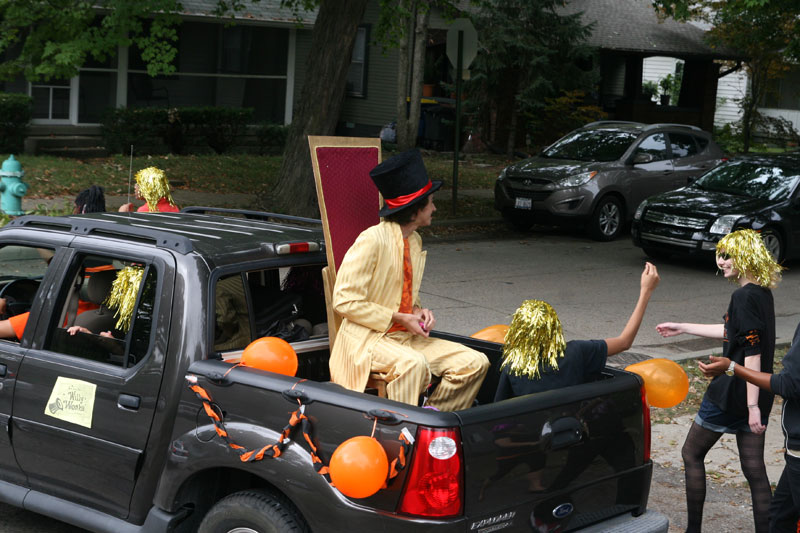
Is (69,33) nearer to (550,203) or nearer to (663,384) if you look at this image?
(550,203)

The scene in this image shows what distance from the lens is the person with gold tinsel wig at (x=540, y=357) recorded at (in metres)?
4.22

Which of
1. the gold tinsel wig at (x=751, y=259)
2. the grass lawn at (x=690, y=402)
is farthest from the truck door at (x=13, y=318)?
the grass lawn at (x=690, y=402)

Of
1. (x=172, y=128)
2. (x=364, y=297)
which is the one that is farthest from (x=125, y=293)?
(x=172, y=128)

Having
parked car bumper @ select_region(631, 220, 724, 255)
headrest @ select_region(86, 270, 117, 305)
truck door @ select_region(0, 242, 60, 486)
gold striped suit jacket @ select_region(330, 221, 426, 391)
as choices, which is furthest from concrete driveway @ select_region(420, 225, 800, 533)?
truck door @ select_region(0, 242, 60, 486)

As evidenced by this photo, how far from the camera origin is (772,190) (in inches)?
552

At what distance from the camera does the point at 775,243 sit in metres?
13.7

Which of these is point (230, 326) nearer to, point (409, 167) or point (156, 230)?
point (156, 230)

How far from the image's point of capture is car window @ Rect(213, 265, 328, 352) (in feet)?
14.6

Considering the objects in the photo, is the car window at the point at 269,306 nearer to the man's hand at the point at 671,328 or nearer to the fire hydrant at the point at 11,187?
the man's hand at the point at 671,328

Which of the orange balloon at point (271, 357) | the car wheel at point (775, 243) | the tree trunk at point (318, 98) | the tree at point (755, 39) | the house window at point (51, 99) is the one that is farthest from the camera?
the tree at point (755, 39)

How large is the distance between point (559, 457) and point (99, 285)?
240 cm

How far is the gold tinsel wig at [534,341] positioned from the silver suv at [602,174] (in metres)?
11.7

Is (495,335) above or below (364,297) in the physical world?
below

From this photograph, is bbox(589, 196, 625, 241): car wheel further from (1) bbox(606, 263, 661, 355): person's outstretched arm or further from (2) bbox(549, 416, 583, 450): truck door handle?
(2) bbox(549, 416, 583, 450): truck door handle
